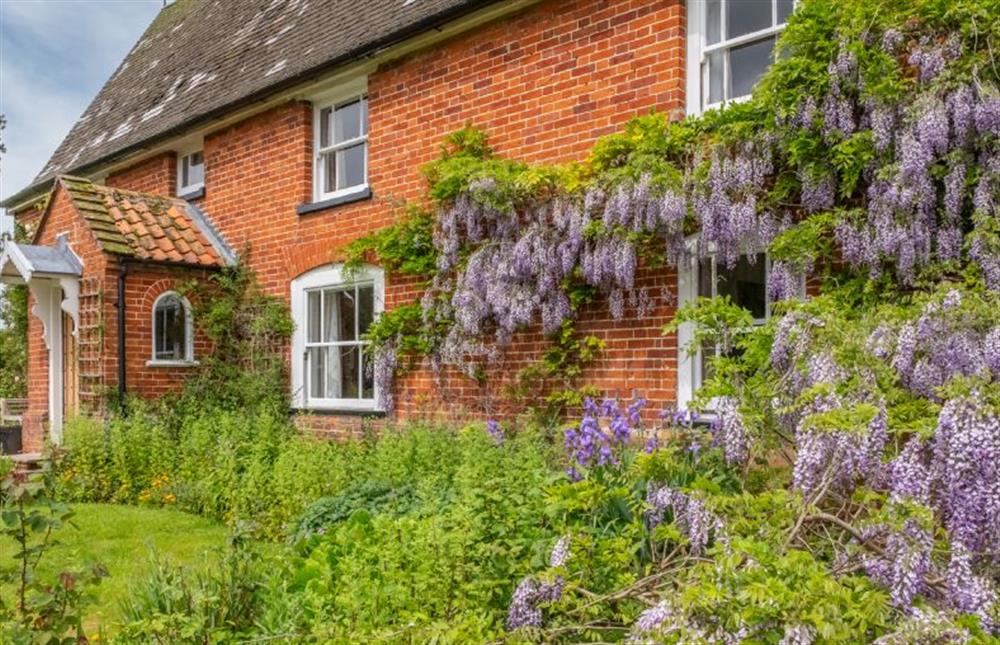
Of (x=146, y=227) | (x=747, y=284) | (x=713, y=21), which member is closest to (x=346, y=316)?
(x=146, y=227)

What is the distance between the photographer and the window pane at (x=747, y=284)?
6.51 metres

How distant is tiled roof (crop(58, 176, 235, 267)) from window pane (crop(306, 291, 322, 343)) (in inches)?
65.3

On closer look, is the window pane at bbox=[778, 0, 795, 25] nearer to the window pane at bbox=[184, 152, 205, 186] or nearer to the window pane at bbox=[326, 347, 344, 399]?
the window pane at bbox=[326, 347, 344, 399]

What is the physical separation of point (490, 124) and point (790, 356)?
4.51m

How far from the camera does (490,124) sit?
8305 mm

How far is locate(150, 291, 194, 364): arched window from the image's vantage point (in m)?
10.8

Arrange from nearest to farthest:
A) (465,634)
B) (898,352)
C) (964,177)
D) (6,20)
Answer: (465,634)
(898,352)
(964,177)
(6,20)

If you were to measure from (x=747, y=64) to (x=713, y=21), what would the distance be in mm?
494

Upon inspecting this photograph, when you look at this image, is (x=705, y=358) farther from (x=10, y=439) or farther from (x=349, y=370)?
(x=10, y=439)

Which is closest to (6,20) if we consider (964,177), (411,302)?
(411,302)

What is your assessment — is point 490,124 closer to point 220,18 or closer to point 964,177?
point 964,177

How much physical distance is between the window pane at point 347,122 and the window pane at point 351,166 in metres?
0.17

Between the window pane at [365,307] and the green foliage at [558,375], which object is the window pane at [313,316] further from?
the green foliage at [558,375]

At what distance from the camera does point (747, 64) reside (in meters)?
6.68
